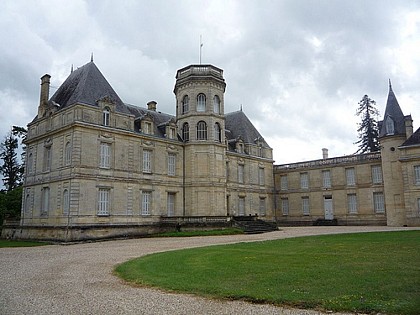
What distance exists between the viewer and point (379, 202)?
33.0 m

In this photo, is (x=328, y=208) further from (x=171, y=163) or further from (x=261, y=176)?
(x=171, y=163)

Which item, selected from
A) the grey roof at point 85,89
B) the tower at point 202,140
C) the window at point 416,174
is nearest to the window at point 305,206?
the window at point 416,174

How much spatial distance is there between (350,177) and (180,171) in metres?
15.9

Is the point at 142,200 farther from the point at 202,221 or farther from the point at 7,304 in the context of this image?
the point at 7,304

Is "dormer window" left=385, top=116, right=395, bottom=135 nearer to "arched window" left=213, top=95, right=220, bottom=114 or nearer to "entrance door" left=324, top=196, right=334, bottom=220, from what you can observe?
"entrance door" left=324, top=196, right=334, bottom=220

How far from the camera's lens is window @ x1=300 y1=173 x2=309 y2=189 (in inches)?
1464

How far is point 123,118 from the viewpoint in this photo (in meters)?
25.4

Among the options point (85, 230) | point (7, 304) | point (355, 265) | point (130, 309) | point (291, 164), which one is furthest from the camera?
point (291, 164)

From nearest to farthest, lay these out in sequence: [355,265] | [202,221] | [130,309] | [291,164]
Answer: [130,309]
[355,265]
[202,221]
[291,164]

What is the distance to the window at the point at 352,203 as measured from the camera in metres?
34.2

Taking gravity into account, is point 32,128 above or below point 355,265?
above

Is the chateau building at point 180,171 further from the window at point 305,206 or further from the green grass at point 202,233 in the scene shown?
the green grass at point 202,233

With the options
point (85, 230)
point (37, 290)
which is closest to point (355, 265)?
point (37, 290)

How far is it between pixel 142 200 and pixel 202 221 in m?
4.37
